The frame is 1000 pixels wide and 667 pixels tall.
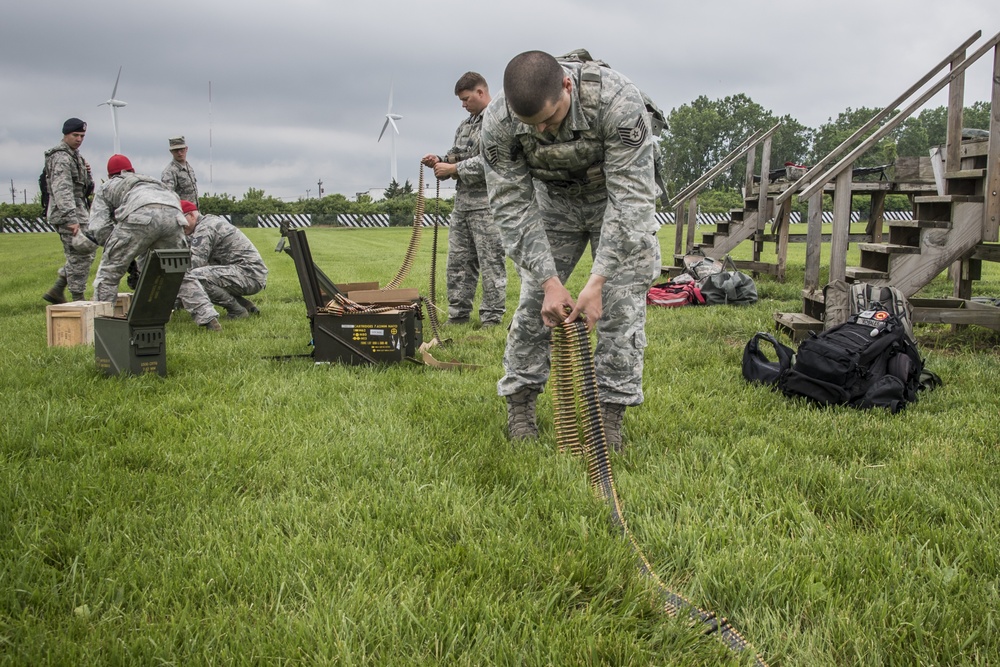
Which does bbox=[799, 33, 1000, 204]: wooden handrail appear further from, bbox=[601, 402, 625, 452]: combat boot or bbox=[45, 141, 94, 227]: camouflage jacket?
bbox=[45, 141, 94, 227]: camouflage jacket

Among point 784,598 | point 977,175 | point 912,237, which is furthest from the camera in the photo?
point 912,237

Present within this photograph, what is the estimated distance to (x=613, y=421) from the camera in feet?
12.2

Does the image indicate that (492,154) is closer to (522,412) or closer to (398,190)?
(522,412)

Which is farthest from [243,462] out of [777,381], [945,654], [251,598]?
[777,381]

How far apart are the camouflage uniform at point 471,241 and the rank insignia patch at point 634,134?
3890 millimetres

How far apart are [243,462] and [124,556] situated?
2.90ft

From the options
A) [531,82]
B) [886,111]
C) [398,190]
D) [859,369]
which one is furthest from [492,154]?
[398,190]

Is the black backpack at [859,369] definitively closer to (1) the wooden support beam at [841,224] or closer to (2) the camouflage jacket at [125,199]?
(1) the wooden support beam at [841,224]

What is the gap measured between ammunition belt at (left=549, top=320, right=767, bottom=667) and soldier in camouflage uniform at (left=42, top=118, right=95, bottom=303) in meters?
7.98

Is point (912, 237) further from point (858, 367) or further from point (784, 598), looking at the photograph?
point (784, 598)

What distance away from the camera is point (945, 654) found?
201 cm

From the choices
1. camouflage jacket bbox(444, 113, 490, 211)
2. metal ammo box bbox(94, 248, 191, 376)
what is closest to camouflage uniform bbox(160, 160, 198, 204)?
camouflage jacket bbox(444, 113, 490, 211)

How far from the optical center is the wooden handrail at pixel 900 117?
594cm

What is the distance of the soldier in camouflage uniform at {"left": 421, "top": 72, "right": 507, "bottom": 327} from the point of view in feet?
23.0
